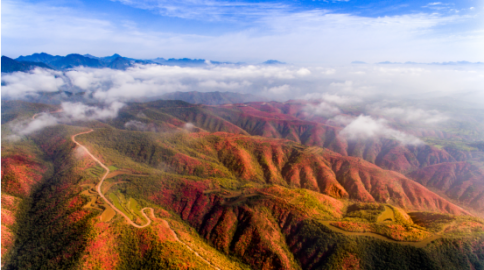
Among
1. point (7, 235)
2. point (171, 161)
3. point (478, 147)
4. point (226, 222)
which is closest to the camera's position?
point (7, 235)

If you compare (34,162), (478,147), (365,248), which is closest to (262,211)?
(365,248)

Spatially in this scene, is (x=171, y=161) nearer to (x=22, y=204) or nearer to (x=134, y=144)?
(x=134, y=144)

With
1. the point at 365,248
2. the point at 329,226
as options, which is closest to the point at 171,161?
the point at 329,226

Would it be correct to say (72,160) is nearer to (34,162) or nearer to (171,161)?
(34,162)

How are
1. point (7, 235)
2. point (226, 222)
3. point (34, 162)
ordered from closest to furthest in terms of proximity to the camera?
point (7, 235) → point (226, 222) → point (34, 162)

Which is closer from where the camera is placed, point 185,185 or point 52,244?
point 52,244

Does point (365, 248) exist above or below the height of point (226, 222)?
above
